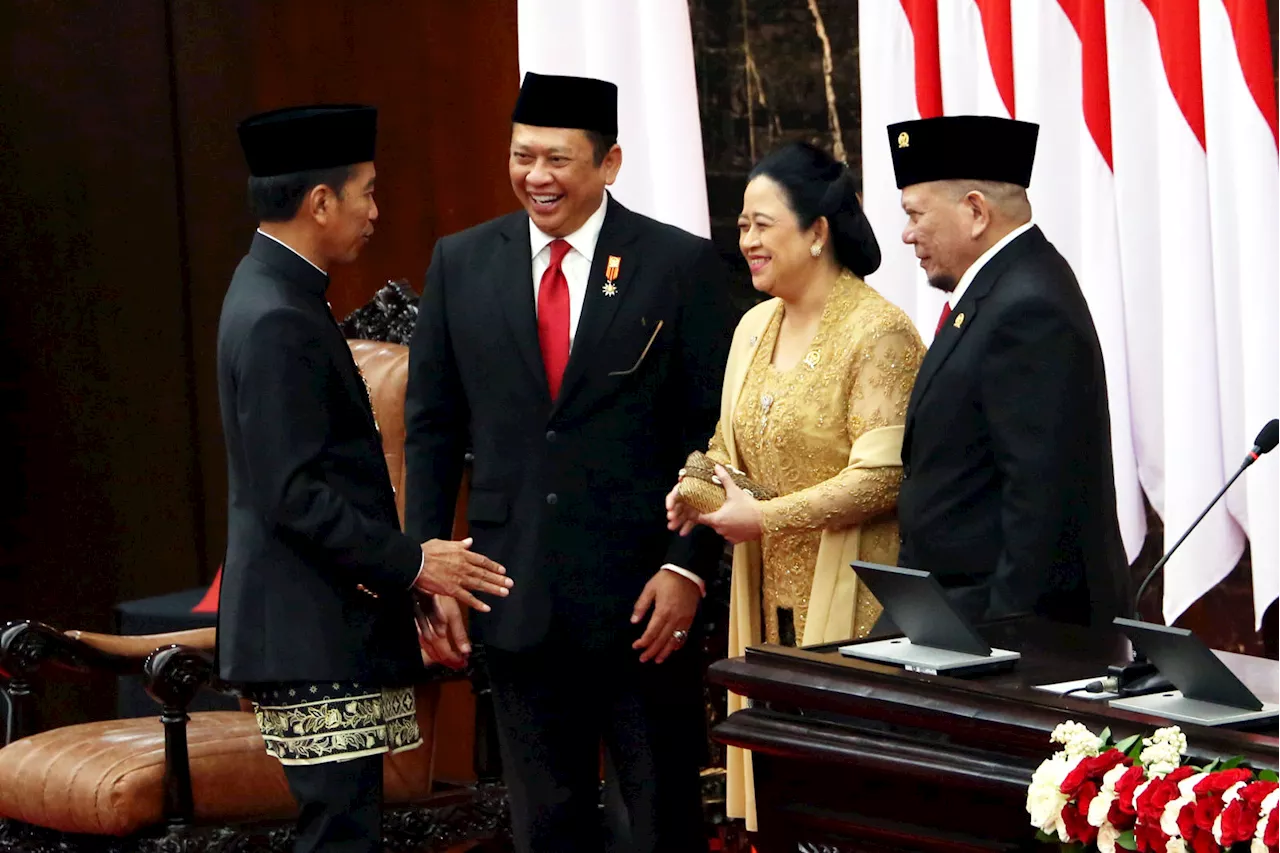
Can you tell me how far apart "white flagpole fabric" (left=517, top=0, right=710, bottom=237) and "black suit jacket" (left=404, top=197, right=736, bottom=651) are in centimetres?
120

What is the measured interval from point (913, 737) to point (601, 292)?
1191 millimetres

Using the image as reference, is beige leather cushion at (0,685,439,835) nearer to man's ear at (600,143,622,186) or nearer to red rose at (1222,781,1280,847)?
man's ear at (600,143,622,186)

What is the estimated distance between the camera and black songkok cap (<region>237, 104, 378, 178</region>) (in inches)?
117

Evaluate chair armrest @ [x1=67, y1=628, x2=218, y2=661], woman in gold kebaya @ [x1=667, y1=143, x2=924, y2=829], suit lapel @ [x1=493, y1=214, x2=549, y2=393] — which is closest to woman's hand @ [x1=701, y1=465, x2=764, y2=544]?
woman in gold kebaya @ [x1=667, y1=143, x2=924, y2=829]

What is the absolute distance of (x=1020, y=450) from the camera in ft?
8.77

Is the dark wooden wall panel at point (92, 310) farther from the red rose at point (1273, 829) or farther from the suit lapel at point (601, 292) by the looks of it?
the red rose at point (1273, 829)

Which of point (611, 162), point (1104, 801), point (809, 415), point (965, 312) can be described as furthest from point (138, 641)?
point (1104, 801)

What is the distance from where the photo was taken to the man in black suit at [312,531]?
285 cm

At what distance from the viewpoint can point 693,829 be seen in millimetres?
3184

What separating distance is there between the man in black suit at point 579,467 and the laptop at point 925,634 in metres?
0.75

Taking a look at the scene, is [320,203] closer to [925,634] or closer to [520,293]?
[520,293]

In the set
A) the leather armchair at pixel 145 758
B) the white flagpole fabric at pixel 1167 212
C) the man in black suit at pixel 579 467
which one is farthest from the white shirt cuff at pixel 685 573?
the white flagpole fabric at pixel 1167 212

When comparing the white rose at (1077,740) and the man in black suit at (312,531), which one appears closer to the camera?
the white rose at (1077,740)

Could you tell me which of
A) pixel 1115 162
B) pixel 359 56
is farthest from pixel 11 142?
pixel 1115 162
